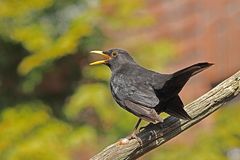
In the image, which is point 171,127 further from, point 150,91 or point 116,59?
point 116,59

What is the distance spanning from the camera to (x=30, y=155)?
6.05 m

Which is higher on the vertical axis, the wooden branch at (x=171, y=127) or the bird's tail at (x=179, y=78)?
the bird's tail at (x=179, y=78)

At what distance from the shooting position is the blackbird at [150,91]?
301 centimetres

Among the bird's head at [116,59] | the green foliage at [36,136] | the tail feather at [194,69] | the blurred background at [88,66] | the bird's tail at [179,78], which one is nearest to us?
the tail feather at [194,69]

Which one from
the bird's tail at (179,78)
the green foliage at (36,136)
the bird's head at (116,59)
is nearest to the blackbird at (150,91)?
the bird's tail at (179,78)

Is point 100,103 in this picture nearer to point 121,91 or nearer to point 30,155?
point 30,155

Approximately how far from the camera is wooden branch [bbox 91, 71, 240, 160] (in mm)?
2943

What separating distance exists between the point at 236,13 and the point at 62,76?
174cm

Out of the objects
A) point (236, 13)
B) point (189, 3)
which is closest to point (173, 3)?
point (189, 3)

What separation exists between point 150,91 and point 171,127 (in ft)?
0.64

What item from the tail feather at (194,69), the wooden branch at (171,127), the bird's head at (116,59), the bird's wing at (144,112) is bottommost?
the wooden branch at (171,127)

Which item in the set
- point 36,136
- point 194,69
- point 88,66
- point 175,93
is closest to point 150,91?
point 175,93

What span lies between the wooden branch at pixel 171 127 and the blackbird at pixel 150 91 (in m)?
0.04

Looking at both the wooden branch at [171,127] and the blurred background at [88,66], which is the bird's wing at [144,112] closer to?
the wooden branch at [171,127]
